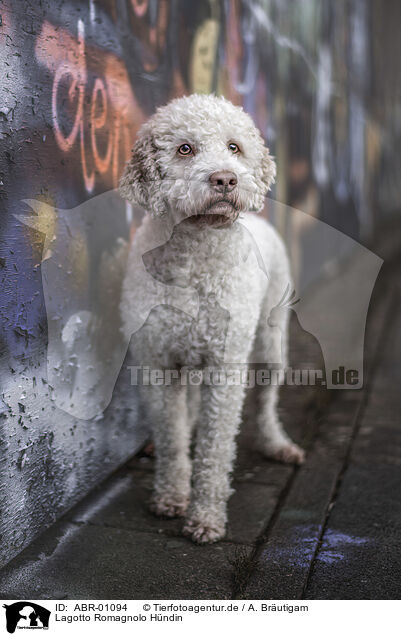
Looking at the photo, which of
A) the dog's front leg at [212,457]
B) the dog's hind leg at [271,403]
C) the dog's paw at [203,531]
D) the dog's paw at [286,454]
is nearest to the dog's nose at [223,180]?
the dog's front leg at [212,457]

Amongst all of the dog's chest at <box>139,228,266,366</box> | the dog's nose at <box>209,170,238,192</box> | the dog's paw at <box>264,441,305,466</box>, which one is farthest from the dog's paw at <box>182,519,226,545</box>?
the dog's nose at <box>209,170,238,192</box>

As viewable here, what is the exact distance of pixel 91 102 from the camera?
2.96 meters

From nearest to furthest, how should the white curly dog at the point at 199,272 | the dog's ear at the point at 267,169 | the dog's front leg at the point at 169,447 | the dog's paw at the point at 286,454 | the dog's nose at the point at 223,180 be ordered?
the dog's nose at the point at 223,180
the white curly dog at the point at 199,272
the dog's ear at the point at 267,169
the dog's front leg at the point at 169,447
the dog's paw at the point at 286,454

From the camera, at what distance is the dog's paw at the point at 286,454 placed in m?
3.55

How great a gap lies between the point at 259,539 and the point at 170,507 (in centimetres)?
43

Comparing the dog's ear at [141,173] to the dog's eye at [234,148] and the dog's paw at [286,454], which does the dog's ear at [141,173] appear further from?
the dog's paw at [286,454]

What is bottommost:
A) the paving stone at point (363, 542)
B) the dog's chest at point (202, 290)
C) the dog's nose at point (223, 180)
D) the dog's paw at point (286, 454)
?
the paving stone at point (363, 542)

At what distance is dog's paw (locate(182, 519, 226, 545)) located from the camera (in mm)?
2770

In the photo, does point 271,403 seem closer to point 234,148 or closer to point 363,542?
point 363,542

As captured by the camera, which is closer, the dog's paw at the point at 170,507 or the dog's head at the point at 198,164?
the dog's head at the point at 198,164

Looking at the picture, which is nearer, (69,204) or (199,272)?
(199,272)
